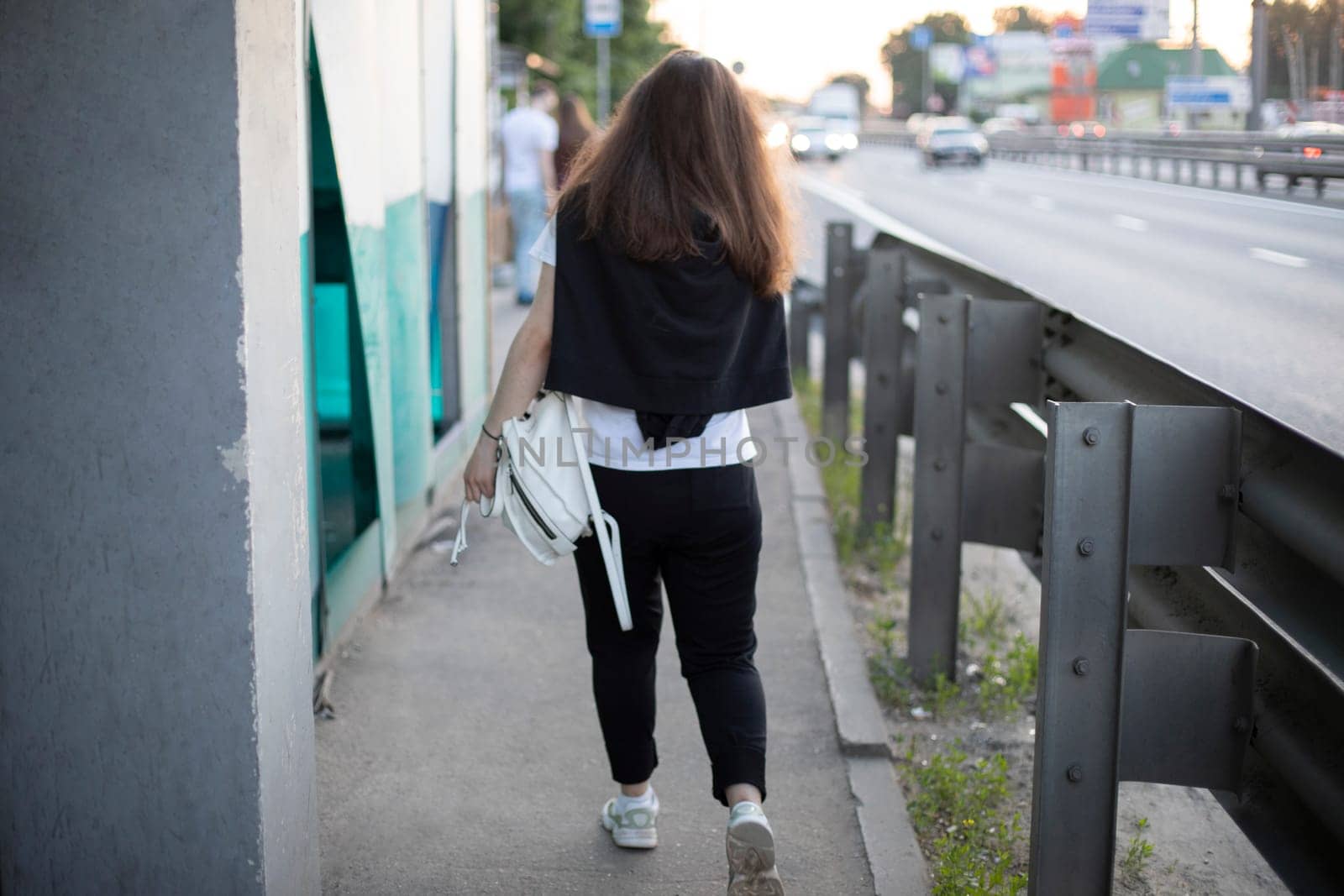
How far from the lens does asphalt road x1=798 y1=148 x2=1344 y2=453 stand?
350cm

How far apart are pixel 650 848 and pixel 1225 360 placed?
82.6 inches

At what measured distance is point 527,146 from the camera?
13641 mm

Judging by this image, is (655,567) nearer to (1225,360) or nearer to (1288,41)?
(1225,360)

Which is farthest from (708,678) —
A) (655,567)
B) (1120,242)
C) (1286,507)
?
(1120,242)

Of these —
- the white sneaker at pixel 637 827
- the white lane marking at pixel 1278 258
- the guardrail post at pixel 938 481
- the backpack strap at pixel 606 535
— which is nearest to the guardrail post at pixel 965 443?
the guardrail post at pixel 938 481

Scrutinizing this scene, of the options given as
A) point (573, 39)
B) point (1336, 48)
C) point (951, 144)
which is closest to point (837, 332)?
point (1336, 48)

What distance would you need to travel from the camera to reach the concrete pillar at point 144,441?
2438mm

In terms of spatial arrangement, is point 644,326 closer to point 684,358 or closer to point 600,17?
point 684,358

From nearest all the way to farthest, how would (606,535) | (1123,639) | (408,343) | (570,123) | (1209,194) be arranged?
(1123,639), (606,535), (1209,194), (408,343), (570,123)

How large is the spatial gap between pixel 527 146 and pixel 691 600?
35.7 feet

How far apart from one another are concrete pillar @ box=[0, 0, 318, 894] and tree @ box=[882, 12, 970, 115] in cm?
12611

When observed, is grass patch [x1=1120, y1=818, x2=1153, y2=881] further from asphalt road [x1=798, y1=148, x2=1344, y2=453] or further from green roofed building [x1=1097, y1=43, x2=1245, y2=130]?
green roofed building [x1=1097, y1=43, x2=1245, y2=130]

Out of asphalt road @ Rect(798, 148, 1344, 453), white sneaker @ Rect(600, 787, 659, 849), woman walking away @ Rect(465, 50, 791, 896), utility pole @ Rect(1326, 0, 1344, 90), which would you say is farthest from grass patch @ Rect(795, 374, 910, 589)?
utility pole @ Rect(1326, 0, 1344, 90)

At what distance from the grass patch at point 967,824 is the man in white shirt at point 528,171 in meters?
9.99
